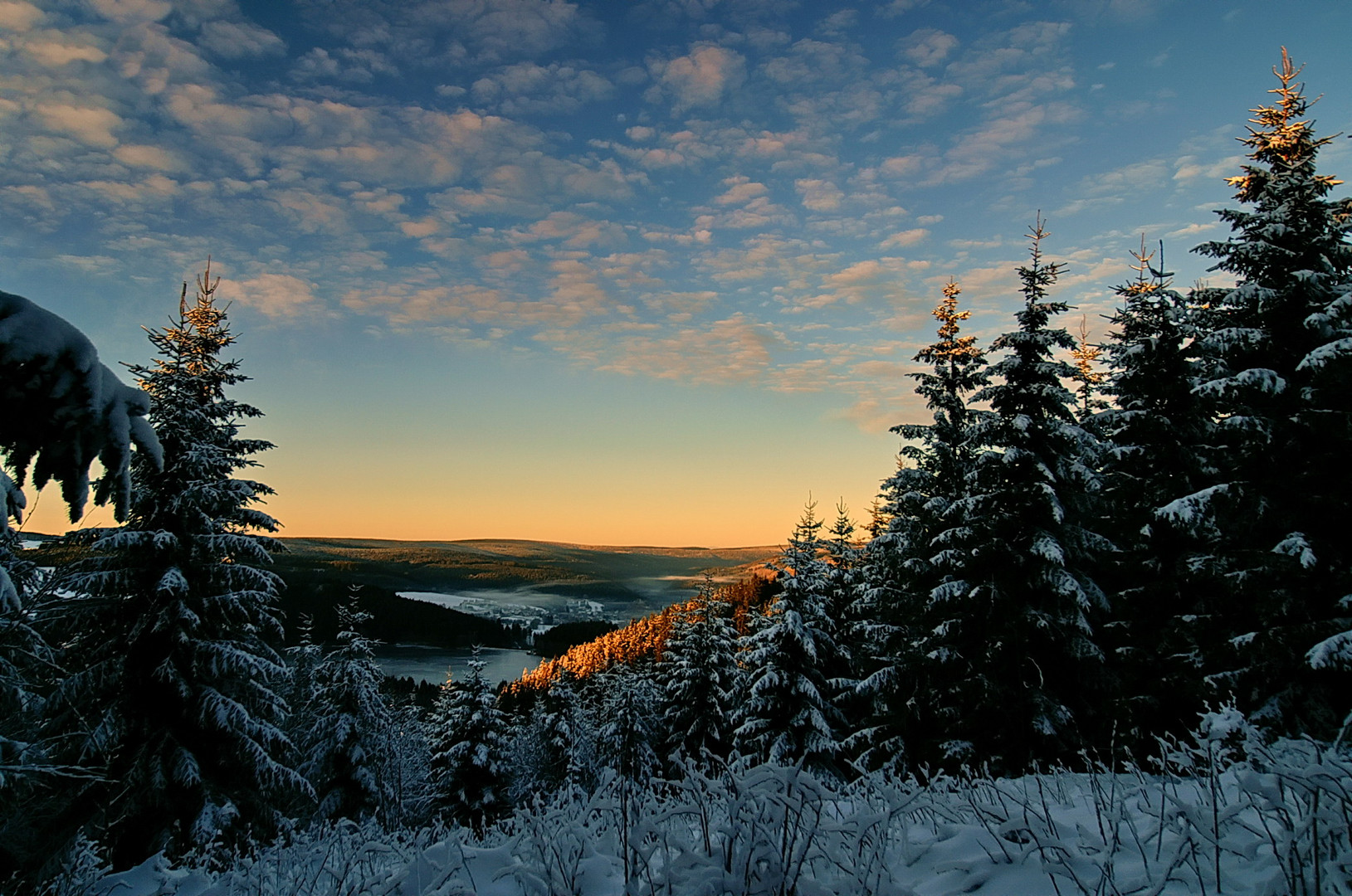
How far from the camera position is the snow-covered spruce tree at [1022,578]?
1397 centimetres

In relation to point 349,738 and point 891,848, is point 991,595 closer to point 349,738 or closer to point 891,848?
point 891,848

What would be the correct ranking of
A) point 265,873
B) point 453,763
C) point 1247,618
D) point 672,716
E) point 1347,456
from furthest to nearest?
1. point 672,716
2. point 453,763
3. point 1247,618
4. point 1347,456
5. point 265,873

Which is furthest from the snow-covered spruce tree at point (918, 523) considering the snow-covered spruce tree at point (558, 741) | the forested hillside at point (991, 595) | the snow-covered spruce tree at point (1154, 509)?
the snow-covered spruce tree at point (558, 741)

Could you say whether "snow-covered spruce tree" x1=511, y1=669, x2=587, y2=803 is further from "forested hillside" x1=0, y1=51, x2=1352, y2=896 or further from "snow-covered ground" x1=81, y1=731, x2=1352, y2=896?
"snow-covered ground" x1=81, y1=731, x2=1352, y2=896

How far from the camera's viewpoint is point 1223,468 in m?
13.4

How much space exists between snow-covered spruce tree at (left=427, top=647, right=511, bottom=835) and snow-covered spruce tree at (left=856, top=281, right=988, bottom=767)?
1518 centimetres

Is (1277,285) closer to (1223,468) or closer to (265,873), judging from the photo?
(1223,468)

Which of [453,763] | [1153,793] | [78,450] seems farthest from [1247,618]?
[453,763]

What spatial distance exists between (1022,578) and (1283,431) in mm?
5580

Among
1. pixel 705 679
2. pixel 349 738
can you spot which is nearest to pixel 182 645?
pixel 349 738

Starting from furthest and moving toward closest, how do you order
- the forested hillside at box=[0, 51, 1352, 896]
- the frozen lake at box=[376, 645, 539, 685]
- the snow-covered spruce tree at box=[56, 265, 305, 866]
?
the frozen lake at box=[376, 645, 539, 685]
the snow-covered spruce tree at box=[56, 265, 305, 866]
the forested hillside at box=[0, 51, 1352, 896]

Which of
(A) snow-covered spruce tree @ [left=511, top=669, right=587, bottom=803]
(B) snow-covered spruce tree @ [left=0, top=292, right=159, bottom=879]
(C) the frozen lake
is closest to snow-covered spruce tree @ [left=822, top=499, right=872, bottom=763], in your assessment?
(A) snow-covered spruce tree @ [left=511, top=669, right=587, bottom=803]

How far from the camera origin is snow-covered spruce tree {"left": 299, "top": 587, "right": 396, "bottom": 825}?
21672 millimetres

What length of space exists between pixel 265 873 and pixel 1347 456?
16.1 meters
